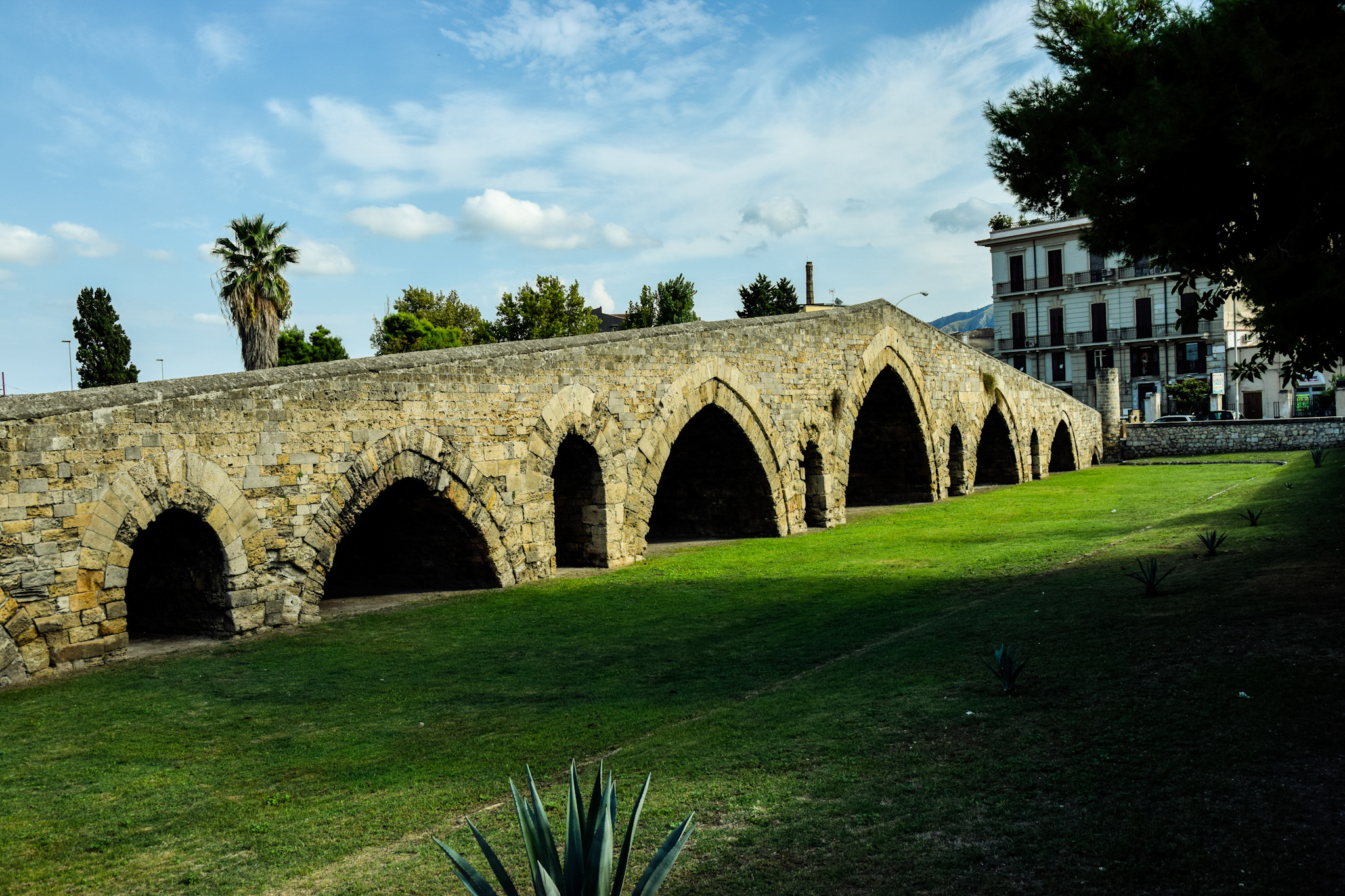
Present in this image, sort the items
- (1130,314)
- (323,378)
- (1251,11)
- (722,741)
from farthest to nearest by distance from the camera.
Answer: (1130,314)
(323,378)
(1251,11)
(722,741)

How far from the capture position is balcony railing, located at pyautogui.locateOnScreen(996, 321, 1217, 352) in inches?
1708

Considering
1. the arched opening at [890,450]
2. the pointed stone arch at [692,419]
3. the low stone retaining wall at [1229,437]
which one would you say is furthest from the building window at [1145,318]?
the pointed stone arch at [692,419]

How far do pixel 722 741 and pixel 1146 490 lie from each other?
19.4 metres

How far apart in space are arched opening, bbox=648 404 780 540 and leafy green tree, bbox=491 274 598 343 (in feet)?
58.8

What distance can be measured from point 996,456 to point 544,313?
57.6 feet

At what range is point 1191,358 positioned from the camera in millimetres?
44062

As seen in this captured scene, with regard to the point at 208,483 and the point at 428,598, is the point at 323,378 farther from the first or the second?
the point at 428,598

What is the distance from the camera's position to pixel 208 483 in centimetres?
1053

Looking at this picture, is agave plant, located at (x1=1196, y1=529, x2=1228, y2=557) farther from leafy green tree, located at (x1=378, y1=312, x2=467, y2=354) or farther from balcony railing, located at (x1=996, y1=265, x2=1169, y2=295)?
balcony railing, located at (x1=996, y1=265, x2=1169, y2=295)

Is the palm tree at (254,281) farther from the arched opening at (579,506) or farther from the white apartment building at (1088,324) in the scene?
the white apartment building at (1088,324)

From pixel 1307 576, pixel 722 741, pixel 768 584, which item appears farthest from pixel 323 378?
pixel 1307 576

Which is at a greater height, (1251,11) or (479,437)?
(1251,11)

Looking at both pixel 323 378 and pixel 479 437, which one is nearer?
pixel 323 378

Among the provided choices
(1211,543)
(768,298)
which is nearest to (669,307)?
(768,298)
